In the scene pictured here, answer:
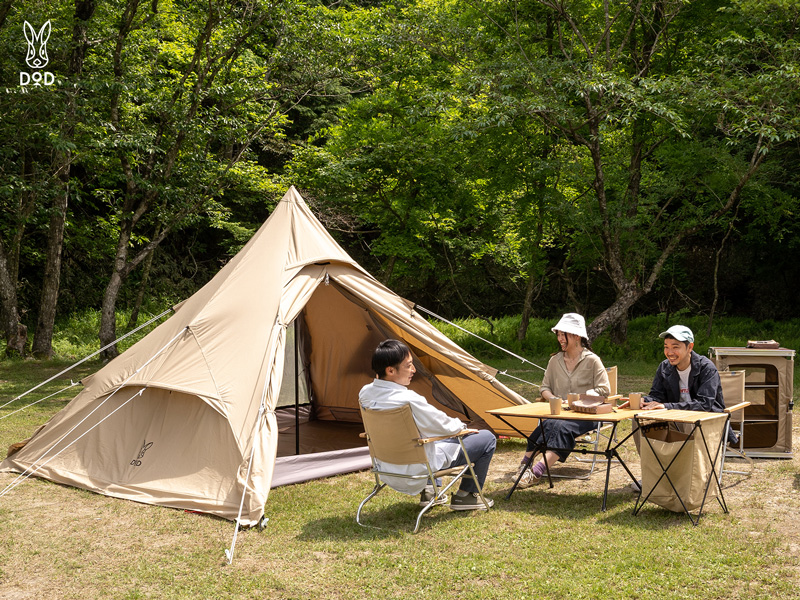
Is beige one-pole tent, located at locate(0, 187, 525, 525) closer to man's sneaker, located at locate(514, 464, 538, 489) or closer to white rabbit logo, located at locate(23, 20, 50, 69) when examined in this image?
man's sneaker, located at locate(514, 464, 538, 489)

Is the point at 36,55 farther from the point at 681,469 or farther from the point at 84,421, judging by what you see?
the point at 681,469

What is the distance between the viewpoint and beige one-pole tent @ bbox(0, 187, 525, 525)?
4742 mm

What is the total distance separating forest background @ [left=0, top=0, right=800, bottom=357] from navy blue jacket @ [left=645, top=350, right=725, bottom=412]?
562cm

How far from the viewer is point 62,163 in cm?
1187

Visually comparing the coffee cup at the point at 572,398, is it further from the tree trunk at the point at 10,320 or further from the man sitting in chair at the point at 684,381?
the tree trunk at the point at 10,320

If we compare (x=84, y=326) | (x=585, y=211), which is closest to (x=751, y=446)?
(x=585, y=211)

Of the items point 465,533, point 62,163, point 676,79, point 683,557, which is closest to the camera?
point 683,557

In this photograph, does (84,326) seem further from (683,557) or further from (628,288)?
(683,557)

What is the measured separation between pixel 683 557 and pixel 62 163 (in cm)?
1125

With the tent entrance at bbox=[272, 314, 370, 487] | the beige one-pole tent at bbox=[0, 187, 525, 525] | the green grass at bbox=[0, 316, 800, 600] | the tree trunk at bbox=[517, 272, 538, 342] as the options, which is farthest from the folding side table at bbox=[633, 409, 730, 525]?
the tree trunk at bbox=[517, 272, 538, 342]

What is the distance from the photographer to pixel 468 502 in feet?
14.7

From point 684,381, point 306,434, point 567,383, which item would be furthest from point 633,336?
point 684,381

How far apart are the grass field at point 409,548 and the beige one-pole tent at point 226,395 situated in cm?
23

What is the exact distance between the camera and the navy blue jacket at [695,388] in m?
4.67
